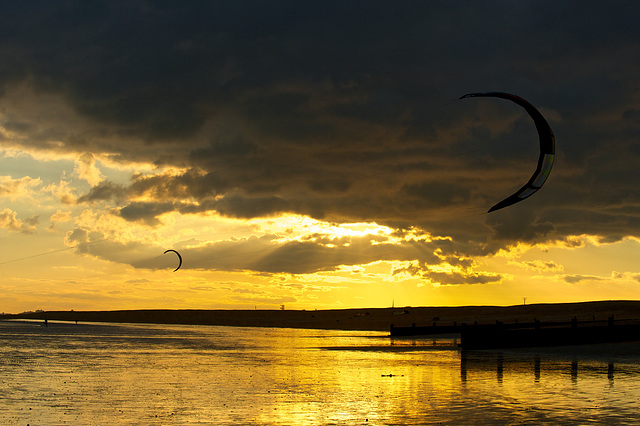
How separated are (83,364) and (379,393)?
64.2 ft

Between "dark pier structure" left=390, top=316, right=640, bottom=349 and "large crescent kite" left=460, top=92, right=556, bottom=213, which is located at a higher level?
"large crescent kite" left=460, top=92, right=556, bottom=213

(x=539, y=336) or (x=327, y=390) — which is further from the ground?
(x=539, y=336)

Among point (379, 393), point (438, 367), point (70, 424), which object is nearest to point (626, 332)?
point (438, 367)

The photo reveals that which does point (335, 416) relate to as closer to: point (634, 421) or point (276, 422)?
point (276, 422)

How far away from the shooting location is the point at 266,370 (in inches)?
1294

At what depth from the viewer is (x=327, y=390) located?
24.7m

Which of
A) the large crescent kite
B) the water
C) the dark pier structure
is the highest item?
the large crescent kite

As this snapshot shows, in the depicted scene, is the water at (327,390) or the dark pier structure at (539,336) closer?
the water at (327,390)

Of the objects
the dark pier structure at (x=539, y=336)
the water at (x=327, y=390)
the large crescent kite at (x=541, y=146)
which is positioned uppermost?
the large crescent kite at (x=541, y=146)

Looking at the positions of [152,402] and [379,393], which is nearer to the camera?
[152,402]

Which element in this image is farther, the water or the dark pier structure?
the dark pier structure

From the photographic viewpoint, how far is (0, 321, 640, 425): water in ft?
60.7

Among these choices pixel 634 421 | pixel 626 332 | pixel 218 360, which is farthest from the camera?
pixel 626 332

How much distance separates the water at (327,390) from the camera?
18516mm
